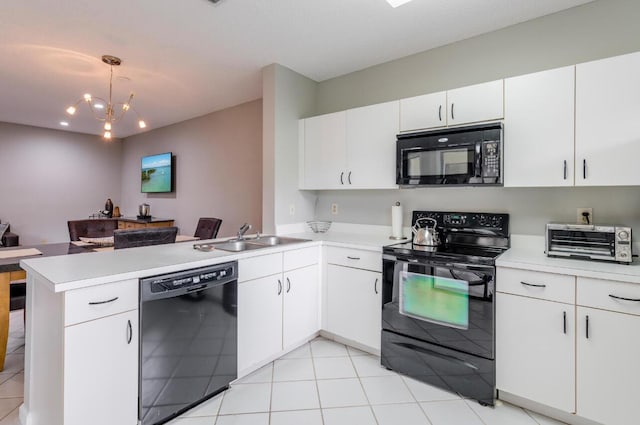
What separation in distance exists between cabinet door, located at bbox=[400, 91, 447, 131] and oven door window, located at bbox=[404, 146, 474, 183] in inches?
8.9

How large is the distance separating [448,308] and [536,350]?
0.49 m

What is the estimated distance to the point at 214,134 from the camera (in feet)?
15.8

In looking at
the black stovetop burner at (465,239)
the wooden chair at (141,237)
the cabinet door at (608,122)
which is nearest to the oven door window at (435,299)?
the black stovetop burner at (465,239)

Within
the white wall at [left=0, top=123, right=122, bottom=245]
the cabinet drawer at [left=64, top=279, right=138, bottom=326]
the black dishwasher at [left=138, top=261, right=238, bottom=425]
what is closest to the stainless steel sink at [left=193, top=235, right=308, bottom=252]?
the black dishwasher at [left=138, top=261, right=238, bottom=425]

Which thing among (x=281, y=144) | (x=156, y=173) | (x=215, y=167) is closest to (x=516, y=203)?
(x=281, y=144)

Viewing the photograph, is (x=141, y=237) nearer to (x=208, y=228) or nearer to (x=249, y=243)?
(x=249, y=243)

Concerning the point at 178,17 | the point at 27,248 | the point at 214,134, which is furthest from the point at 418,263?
the point at 214,134

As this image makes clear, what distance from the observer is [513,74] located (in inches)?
94.1

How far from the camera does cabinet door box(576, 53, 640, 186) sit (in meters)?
1.76

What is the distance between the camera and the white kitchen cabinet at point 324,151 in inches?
117

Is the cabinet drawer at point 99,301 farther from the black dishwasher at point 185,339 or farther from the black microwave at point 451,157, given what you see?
the black microwave at point 451,157

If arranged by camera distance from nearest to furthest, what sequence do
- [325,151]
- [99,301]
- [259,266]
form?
[99,301] → [259,266] → [325,151]

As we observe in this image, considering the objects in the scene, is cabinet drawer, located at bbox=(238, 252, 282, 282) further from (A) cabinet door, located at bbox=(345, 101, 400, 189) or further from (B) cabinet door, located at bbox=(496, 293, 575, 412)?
(B) cabinet door, located at bbox=(496, 293, 575, 412)

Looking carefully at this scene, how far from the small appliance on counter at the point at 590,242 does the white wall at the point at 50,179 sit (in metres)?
7.46
